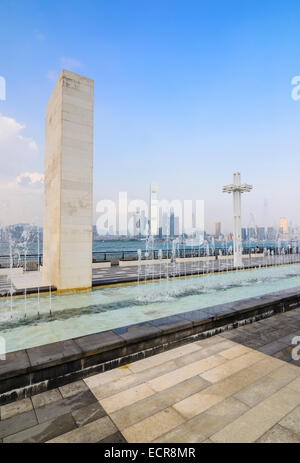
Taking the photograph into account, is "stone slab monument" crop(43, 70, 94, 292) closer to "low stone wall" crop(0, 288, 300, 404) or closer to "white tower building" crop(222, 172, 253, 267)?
"low stone wall" crop(0, 288, 300, 404)

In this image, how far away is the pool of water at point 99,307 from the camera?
5.46m

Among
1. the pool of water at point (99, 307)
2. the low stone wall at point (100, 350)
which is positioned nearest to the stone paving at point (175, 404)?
the low stone wall at point (100, 350)

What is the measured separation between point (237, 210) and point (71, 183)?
15562mm

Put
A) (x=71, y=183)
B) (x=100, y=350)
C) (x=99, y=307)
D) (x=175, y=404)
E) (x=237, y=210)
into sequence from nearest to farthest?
(x=175, y=404) < (x=100, y=350) < (x=99, y=307) < (x=71, y=183) < (x=237, y=210)

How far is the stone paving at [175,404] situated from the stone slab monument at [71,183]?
628 cm

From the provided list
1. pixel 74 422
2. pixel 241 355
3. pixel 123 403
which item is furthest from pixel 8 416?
pixel 241 355

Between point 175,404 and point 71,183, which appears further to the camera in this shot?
point 71,183

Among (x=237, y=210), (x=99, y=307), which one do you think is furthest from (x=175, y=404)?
(x=237, y=210)

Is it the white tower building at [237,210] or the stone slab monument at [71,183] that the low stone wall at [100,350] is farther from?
the white tower building at [237,210]

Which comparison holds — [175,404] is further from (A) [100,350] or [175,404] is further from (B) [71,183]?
(B) [71,183]

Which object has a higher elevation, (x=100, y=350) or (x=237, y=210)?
(x=237, y=210)

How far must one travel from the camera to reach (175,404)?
3008 millimetres

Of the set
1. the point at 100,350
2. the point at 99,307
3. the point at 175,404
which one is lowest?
the point at 99,307
